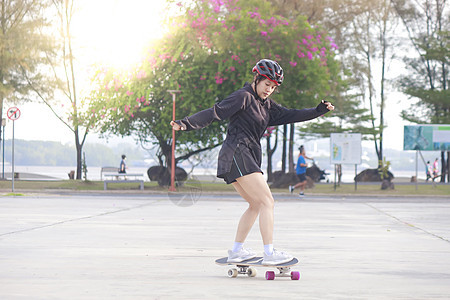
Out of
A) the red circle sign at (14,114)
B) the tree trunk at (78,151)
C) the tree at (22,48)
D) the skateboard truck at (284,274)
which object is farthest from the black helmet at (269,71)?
the tree trunk at (78,151)

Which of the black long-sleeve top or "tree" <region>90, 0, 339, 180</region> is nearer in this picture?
the black long-sleeve top

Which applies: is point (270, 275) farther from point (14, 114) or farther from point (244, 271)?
point (14, 114)

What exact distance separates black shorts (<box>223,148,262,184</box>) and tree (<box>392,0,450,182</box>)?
44653 millimetres

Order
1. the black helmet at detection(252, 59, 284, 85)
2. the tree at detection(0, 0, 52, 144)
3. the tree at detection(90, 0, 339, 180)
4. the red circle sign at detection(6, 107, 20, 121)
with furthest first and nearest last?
the tree at detection(0, 0, 52, 144) < the tree at detection(90, 0, 339, 180) < the red circle sign at detection(6, 107, 20, 121) < the black helmet at detection(252, 59, 284, 85)

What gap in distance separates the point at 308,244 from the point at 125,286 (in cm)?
430

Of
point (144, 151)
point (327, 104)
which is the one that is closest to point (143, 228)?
point (327, 104)

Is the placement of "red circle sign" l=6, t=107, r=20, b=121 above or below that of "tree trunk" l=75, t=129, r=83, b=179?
above

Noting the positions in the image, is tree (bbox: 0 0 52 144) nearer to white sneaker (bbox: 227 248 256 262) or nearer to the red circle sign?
the red circle sign

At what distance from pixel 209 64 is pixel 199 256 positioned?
24101 millimetres

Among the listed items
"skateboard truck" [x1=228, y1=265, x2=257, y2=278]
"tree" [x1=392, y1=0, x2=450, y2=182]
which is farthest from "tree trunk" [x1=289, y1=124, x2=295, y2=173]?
"skateboard truck" [x1=228, y1=265, x2=257, y2=278]

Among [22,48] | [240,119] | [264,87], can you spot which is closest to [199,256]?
[240,119]

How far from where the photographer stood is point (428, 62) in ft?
179

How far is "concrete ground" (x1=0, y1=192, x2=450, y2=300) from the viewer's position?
6.39 meters

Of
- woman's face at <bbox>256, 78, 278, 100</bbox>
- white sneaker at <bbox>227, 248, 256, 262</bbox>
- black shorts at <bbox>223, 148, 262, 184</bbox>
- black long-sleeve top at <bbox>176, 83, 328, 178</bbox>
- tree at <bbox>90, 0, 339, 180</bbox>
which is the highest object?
tree at <bbox>90, 0, 339, 180</bbox>
